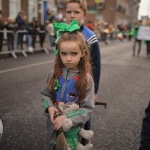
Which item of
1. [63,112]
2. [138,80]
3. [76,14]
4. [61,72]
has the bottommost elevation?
[138,80]

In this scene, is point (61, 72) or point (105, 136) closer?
point (61, 72)

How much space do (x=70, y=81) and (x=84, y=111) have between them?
0.93ft

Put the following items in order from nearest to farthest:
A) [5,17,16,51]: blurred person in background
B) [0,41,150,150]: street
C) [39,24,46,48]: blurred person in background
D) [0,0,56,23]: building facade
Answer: [0,41,150,150]: street
[5,17,16,51]: blurred person in background
[39,24,46,48]: blurred person in background
[0,0,56,23]: building facade

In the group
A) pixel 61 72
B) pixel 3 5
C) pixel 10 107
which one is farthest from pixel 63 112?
pixel 3 5

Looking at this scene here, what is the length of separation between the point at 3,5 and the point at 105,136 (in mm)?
16769

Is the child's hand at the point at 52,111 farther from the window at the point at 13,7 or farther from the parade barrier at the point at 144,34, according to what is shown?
the window at the point at 13,7

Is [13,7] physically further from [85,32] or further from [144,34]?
[85,32]

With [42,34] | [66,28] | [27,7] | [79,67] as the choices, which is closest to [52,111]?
[79,67]

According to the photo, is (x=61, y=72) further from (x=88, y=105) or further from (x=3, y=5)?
(x=3, y=5)

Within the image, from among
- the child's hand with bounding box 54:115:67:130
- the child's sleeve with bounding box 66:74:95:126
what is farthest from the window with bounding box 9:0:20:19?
the child's hand with bounding box 54:115:67:130

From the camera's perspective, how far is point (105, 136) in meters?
3.49

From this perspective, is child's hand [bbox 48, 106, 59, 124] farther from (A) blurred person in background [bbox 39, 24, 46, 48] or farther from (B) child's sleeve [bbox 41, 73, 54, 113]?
(A) blurred person in background [bbox 39, 24, 46, 48]

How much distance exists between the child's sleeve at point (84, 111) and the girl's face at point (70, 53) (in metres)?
0.19

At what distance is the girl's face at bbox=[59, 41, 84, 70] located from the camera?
82.7 inches
